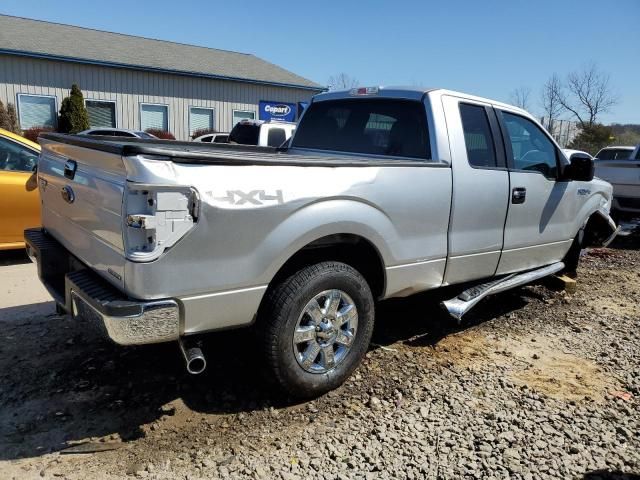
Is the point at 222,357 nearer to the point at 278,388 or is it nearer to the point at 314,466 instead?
the point at 278,388

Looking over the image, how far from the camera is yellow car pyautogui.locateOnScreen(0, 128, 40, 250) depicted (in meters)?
6.13

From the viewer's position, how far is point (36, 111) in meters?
20.2

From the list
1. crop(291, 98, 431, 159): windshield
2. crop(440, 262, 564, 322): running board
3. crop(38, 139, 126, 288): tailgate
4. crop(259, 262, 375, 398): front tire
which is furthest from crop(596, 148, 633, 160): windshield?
crop(38, 139, 126, 288): tailgate

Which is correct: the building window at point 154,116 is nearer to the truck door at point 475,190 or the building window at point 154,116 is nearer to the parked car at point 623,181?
the parked car at point 623,181

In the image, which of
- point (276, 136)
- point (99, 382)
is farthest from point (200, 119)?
point (99, 382)

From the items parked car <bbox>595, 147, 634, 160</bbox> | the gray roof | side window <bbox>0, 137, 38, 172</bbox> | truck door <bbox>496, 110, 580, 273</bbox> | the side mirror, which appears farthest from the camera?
the gray roof

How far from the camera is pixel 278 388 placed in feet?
10.6

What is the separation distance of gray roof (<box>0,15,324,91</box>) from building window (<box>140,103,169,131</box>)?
1.57 metres

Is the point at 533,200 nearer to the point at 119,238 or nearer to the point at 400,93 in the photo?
the point at 400,93

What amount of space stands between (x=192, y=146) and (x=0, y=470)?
2.79 m

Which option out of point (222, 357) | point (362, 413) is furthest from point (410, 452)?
point (222, 357)

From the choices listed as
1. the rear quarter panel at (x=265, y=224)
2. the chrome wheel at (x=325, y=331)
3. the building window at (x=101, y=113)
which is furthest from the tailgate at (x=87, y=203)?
the building window at (x=101, y=113)

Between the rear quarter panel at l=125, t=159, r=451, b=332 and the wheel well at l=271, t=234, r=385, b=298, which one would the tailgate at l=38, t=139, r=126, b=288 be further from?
the wheel well at l=271, t=234, r=385, b=298

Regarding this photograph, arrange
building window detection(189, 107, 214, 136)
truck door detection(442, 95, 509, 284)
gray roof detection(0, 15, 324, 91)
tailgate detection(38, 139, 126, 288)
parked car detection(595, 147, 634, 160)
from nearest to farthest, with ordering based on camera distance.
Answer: tailgate detection(38, 139, 126, 288) → truck door detection(442, 95, 509, 284) → parked car detection(595, 147, 634, 160) → gray roof detection(0, 15, 324, 91) → building window detection(189, 107, 214, 136)
